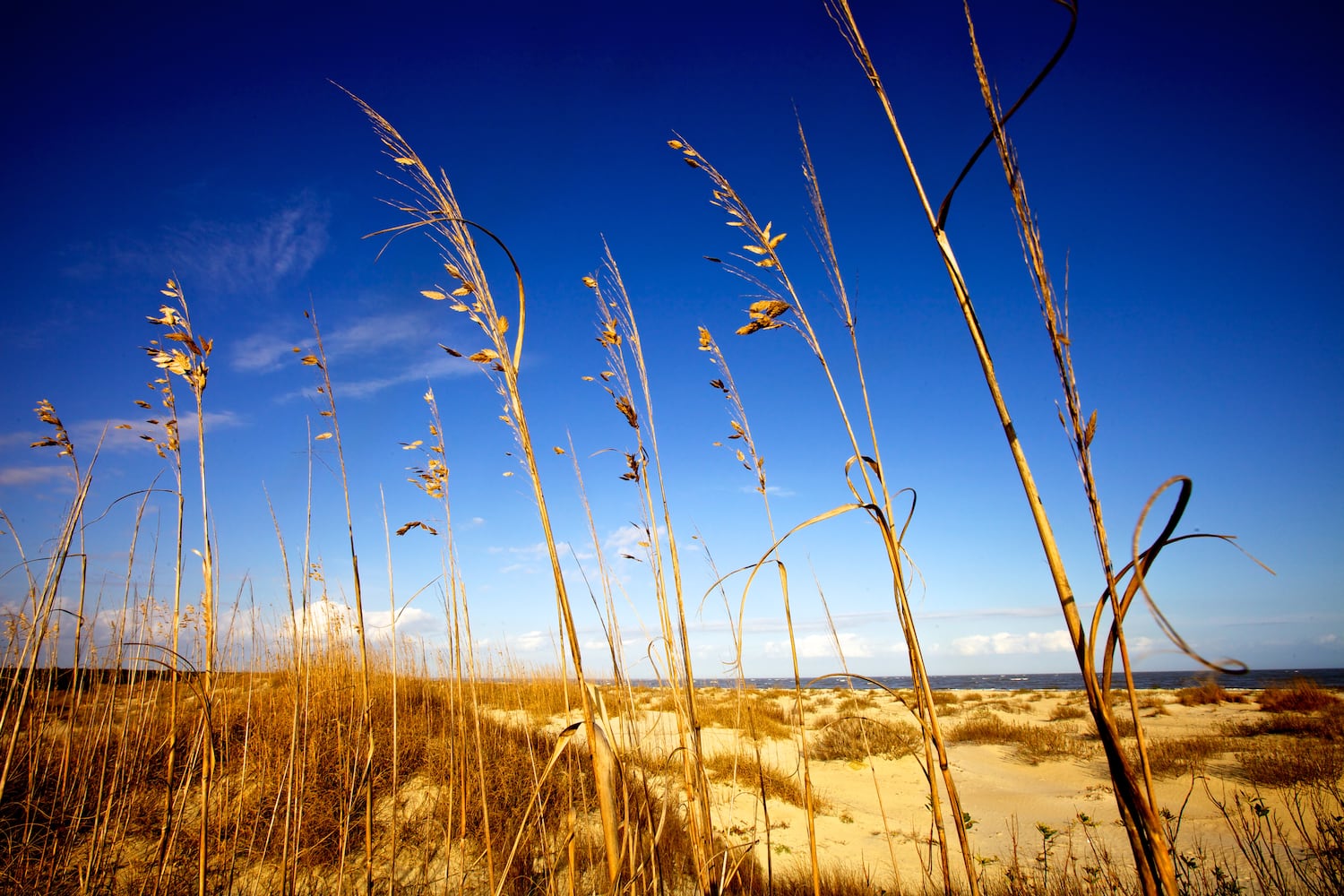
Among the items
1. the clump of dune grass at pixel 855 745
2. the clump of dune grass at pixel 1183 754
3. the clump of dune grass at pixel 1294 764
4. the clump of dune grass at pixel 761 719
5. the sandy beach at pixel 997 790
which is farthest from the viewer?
the clump of dune grass at pixel 761 719

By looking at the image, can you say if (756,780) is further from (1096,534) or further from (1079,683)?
(1079,683)

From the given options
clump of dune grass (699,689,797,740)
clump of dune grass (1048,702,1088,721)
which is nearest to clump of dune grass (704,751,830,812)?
clump of dune grass (699,689,797,740)

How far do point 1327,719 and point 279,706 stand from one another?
1423 cm

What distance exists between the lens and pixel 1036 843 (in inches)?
179

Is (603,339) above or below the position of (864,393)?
above

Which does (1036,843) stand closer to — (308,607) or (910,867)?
(910,867)

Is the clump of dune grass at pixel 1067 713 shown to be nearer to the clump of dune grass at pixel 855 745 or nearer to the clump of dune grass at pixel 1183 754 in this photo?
the clump of dune grass at pixel 1183 754

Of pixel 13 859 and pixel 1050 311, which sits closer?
pixel 1050 311

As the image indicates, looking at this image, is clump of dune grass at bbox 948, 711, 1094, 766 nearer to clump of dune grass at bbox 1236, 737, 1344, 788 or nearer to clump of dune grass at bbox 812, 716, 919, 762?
clump of dune grass at bbox 812, 716, 919, 762

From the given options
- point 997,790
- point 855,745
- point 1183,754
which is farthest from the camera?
point 855,745

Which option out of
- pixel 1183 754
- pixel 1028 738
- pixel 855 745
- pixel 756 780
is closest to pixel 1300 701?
pixel 1183 754

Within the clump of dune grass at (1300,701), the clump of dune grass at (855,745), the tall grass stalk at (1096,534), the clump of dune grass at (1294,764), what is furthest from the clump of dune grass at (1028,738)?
the tall grass stalk at (1096,534)

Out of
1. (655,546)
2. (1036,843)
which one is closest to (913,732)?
(1036,843)

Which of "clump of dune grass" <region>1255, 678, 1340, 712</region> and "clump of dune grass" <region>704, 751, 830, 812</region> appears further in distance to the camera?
"clump of dune grass" <region>1255, 678, 1340, 712</region>
